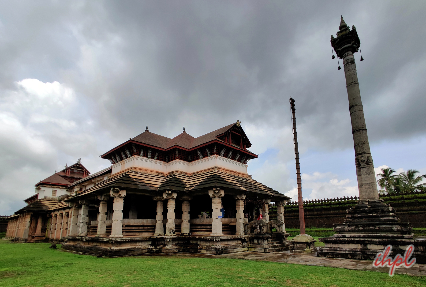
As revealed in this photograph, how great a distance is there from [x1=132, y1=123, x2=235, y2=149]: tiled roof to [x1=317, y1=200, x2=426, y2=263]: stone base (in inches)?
414

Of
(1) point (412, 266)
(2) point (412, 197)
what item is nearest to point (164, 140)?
(1) point (412, 266)

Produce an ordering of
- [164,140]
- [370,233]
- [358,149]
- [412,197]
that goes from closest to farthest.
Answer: [370,233]
[358,149]
[164,140]
[412,197]

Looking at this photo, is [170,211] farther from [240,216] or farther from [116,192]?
[240,216]

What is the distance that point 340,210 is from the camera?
94.8 feet

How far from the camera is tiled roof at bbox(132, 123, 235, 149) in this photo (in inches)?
801

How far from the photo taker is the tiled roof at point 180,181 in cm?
1606

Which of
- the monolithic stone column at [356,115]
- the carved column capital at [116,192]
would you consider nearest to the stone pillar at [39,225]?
the carved column capital at [116,192]

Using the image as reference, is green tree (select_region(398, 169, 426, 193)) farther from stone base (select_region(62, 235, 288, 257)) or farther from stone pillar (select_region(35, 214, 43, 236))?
stone pillar (select_region(35, 214, 43, 236))

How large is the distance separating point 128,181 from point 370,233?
13.7 meters

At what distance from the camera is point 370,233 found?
11.9 m

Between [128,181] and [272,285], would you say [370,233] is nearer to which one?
[272,285]

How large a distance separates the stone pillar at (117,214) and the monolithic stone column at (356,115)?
13.8 metres

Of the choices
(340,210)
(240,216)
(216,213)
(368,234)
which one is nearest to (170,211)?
(216,213)

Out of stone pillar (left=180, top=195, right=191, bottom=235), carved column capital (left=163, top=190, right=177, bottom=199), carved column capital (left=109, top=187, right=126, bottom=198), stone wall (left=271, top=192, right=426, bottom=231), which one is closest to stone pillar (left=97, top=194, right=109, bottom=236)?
carved column capital (left=109, top=187, right=126, bottom=198)
